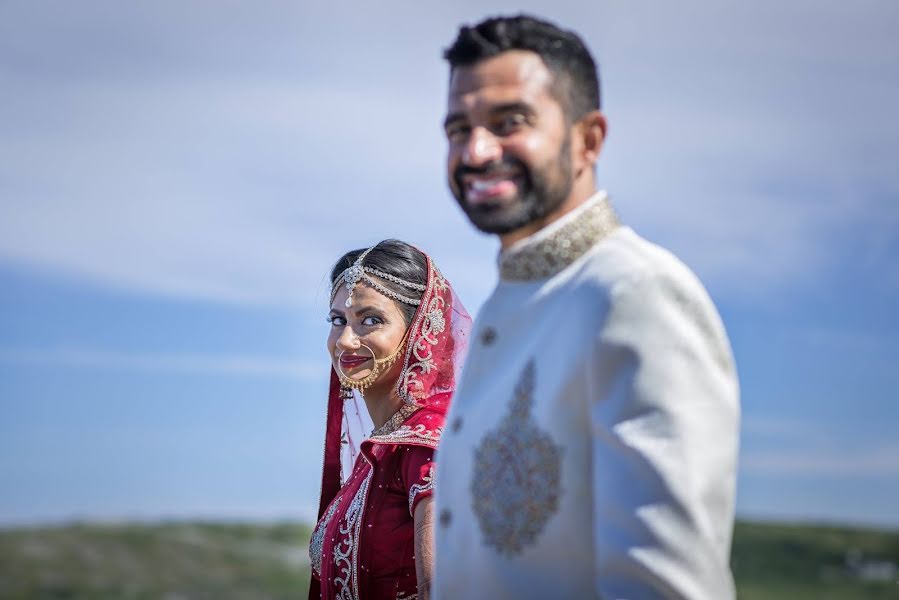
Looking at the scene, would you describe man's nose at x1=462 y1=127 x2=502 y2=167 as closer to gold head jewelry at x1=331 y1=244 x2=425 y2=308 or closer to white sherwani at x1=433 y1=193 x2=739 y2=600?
white sherwani at x1=433 y1=193 x2=739 y2=600

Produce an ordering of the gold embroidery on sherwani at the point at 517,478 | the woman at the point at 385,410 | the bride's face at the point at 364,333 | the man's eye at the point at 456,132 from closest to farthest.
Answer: the gold embroidery on sherwani at the point at 517,478
the man's eye at the point at 456,132
the woman at the point at 385,410
the bride's face at the point at 364,333

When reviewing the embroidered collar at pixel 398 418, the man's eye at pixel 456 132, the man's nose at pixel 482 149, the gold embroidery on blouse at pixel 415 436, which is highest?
the man's eye at pixel 456 132

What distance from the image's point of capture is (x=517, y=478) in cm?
208

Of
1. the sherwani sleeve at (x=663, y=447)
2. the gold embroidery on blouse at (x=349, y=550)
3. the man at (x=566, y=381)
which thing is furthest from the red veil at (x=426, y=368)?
the sherwani sleeve at (x=663, y=447)

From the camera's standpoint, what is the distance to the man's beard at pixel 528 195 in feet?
7.25

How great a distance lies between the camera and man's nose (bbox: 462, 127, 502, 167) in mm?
2215

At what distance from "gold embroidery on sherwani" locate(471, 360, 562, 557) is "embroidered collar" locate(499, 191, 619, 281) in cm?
23

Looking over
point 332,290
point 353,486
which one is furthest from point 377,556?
point 332,290

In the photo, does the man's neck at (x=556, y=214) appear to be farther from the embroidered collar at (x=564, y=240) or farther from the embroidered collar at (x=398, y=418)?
the embroidered collar at (x=398, y=418)

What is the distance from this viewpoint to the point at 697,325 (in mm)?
1992

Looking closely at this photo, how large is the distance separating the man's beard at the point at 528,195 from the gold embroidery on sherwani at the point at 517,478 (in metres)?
0.29

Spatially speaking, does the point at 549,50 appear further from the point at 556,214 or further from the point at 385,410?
the point at 385,410

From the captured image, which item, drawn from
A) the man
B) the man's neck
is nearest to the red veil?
the man

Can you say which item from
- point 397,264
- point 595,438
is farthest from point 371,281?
point 595,438
